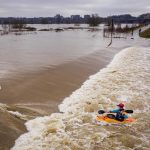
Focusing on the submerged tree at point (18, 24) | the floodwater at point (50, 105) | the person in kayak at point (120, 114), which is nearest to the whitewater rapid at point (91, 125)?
the floodwater at point (50, 105)

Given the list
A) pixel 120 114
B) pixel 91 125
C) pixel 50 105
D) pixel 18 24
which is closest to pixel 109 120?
pixel 120 114

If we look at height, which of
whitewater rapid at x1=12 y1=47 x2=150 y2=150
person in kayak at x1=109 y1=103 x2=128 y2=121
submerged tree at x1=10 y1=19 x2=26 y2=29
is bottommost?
whitewater rapid at x1=12 y1=47 x2=150 y2=150

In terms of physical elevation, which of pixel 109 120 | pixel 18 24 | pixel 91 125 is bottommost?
pixel 91 125

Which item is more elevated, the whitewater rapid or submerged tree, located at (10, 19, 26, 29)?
submerged tree, located at (10, 19, 26, 29)

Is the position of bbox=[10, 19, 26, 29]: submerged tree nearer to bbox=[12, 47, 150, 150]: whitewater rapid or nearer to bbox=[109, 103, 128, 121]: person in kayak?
bbox=[12, 47, 150, 150]: whitewater rapid

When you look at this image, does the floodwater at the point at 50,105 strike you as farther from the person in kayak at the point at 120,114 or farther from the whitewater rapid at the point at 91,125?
the person in kayak at the point at 120,114

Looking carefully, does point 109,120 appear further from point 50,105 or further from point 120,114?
point 50,105

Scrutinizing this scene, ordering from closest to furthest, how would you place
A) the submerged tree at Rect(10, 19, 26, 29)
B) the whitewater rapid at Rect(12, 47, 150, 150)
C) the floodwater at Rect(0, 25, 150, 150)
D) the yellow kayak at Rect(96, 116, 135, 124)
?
the whitewater rapid at Rect(12, 47, 150, 150)
the floodwater at Rect(0, 25, 150, 150)
the yellow kayak at Rect(96, 116, 135, 124)
the submerged tree at Rect(10, 19, 26, 29)

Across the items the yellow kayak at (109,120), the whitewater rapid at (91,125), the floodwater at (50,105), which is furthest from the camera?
the yellow kayak at (109,120)

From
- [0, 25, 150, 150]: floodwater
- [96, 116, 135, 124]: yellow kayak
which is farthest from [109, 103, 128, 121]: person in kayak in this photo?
[0, 25, 150, 150]: floodwater

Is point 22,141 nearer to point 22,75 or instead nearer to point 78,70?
point 22,75
